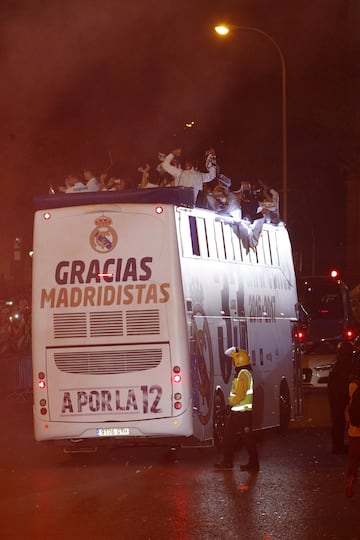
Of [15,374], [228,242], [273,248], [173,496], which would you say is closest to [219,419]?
[228,242]

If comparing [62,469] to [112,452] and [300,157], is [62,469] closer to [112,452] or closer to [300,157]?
[112,452]

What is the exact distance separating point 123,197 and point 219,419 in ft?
9.93

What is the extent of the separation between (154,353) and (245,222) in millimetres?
3849

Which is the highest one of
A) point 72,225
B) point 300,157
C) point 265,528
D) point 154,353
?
point 300,157

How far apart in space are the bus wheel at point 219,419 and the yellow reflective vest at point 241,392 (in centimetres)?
97

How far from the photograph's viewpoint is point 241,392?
521 inches

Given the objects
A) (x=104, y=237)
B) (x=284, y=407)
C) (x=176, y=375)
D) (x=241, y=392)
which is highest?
(x=104, y=237)

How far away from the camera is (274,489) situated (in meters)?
11.6

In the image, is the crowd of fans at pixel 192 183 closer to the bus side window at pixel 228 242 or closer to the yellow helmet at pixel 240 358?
the bus side window at pixel 228 242

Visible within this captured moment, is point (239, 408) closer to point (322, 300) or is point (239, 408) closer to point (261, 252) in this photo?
point (261, 252)

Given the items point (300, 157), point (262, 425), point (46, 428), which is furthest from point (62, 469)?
point (300, 157)

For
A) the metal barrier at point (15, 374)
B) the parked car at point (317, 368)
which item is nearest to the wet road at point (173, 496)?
the parked car at point (317, 368)

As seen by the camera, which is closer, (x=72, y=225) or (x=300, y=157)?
(x=72, y=225)

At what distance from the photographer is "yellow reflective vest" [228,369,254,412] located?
43.3ft
